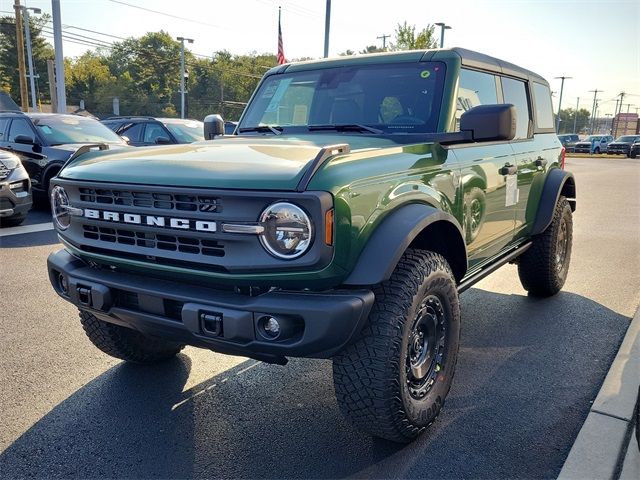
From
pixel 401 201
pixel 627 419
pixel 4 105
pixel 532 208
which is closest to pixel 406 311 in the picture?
pixel 401 201

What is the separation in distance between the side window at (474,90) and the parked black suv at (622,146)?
3934 cm

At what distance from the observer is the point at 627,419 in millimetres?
2924

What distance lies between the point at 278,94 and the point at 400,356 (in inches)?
92.6

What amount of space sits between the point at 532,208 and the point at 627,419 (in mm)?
1988

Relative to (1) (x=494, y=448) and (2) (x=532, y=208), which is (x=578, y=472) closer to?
(1) (x=494, y=448)

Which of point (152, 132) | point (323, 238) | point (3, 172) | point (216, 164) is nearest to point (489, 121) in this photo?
point (323, 238)

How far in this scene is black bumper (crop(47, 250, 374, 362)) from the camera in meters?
2.16

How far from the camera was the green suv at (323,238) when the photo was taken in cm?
221

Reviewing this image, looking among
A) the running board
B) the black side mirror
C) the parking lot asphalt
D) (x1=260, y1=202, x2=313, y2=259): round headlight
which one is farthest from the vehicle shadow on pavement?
the black side mirror

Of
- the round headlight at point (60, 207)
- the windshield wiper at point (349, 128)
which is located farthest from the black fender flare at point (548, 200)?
the round headlight at point (60, 207)

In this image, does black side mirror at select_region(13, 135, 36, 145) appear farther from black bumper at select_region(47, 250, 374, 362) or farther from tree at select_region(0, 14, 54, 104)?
tree at select_region(0, 14, 54, 104)

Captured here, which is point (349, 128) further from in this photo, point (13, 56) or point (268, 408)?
point (13, 56)

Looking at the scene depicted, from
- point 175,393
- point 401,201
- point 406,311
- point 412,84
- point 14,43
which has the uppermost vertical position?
point 14,43

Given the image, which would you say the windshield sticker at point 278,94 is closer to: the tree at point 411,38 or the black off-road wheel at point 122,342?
the black off-road wheel at point 122,342
